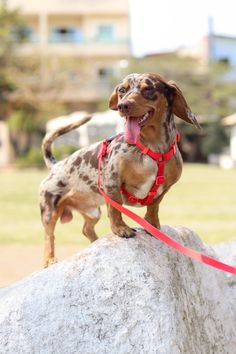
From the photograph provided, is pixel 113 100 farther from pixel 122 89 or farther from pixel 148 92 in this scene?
pixel 148 92

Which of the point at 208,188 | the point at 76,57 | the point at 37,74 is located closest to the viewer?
the point at 208,188

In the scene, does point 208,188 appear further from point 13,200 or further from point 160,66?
point 160,66

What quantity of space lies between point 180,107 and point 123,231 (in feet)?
2.54

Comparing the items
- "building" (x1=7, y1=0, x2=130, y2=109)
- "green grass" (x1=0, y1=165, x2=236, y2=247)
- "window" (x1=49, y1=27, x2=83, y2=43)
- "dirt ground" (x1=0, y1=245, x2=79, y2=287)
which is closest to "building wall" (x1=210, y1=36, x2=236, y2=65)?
"building" (x1=7, y1=0, x2=130, y2=109)

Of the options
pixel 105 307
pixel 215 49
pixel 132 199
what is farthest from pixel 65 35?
pixel 105 307

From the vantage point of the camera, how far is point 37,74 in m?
44.1

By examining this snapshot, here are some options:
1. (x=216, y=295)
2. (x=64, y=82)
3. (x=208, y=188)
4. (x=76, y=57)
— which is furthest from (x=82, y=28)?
(x=216, y=295)

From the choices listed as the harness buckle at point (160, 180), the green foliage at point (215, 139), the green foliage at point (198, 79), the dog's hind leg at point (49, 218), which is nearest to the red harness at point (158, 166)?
the harness buckle at point (160, 180)

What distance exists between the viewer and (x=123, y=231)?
358 centimetres

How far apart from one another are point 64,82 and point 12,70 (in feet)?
15.7

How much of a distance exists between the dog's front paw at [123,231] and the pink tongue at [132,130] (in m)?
0.55

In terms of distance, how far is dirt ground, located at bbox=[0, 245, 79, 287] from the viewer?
336 inches

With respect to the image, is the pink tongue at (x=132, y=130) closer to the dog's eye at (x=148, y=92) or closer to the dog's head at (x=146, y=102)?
the dog's head at (x=146, y=102)

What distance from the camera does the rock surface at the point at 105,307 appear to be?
126 inches
